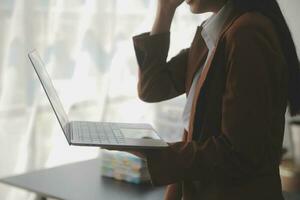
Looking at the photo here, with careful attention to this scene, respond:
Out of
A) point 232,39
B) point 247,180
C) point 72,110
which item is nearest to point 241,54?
point 232,39

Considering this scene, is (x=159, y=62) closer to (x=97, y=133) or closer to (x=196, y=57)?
(x=196, y=57)

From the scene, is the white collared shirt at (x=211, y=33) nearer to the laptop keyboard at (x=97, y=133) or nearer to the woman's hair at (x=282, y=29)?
the woman's hair at (x=282, y=29)

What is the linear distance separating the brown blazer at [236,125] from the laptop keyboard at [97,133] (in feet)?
0.30

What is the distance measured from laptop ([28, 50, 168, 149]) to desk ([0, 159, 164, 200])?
0.75 ft

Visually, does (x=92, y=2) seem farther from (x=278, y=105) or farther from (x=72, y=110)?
(x=278, y=105)

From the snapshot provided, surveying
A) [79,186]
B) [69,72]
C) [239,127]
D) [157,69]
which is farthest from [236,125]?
[69,72]

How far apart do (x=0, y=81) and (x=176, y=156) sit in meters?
0.85

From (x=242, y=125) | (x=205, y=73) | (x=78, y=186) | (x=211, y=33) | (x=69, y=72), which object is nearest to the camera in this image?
(x=242, y=125)

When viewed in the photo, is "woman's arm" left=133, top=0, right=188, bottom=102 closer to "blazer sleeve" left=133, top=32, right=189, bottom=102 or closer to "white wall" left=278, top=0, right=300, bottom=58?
"blazer sleeve" left=133, top=32, right=189, bottom=102

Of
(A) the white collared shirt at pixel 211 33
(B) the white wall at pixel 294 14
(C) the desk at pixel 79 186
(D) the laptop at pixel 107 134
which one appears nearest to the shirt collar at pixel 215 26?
(A) the white collared shirt at pixel 211 33

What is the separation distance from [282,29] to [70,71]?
3.22 ft

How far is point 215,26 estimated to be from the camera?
1021 mm

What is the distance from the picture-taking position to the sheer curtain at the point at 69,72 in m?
1.53

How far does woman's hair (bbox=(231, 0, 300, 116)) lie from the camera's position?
0.92 m
